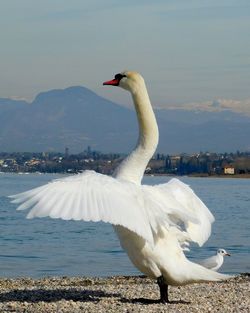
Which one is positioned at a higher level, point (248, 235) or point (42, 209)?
point (42, 209)

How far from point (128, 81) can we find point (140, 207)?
2.43 meters

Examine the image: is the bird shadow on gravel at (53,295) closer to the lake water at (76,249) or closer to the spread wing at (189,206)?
the spread wing at (189,206)

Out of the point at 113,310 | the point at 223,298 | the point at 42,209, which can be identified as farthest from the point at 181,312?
the point at 42,209

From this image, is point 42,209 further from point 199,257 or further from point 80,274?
point 199,257

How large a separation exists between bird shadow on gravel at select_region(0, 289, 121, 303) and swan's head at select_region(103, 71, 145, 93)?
2936mm

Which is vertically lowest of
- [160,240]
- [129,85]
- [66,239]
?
[66,239]

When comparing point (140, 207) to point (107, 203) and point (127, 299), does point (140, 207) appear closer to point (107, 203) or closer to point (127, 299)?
point (107, 203)

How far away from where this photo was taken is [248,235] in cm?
4225

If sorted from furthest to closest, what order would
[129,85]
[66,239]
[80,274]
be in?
[66,239]
[80,274]
[129,85]

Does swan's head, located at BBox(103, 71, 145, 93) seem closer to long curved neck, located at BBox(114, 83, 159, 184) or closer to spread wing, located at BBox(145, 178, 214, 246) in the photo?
long curved neck, located at BBox(114, 83, 159, 184)

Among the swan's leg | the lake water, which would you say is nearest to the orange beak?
the swan's leg

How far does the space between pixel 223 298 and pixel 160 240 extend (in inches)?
72.4

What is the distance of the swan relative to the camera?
11227 mm

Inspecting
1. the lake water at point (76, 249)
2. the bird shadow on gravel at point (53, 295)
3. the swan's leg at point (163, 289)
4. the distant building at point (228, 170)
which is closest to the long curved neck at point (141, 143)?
the swan's leg at point (163, 289)
